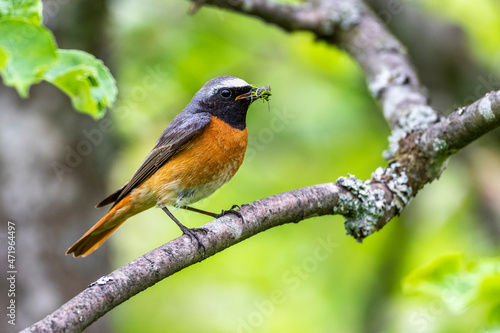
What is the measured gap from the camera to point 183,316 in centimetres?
760

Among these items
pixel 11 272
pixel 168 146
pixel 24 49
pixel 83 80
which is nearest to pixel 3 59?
pixel 24 49

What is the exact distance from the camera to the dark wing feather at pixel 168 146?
438cm

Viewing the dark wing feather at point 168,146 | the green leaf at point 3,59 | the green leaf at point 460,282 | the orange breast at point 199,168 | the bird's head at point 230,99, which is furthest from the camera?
the bird's head at point 230,99

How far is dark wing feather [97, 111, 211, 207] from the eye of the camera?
14.4ft

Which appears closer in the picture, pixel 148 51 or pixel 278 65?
pixel 148 51

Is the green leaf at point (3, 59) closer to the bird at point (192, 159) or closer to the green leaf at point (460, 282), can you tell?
the bird at point (192, 159)

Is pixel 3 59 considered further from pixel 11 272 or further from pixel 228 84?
pixel 11 272

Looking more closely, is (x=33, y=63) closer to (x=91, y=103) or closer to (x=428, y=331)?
(x=91, y=103)

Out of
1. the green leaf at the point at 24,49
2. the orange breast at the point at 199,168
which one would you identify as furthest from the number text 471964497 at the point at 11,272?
the green leaf at the point at 24,49

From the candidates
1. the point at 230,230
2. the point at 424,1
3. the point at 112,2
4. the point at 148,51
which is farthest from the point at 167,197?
the point at 424,1

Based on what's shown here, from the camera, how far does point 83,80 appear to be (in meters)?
2.79

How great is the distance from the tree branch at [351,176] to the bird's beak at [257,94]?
3.30 ft

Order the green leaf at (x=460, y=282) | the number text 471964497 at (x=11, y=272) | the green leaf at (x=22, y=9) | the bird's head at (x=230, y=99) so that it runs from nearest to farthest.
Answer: the green leaf at (x=22, y=9) < the green leaf at (x=460, y=282) < the bird's head at (x=230, y=99) < the number text 471964497 at (x=11, y=272)

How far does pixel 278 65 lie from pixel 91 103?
5.28 meters
